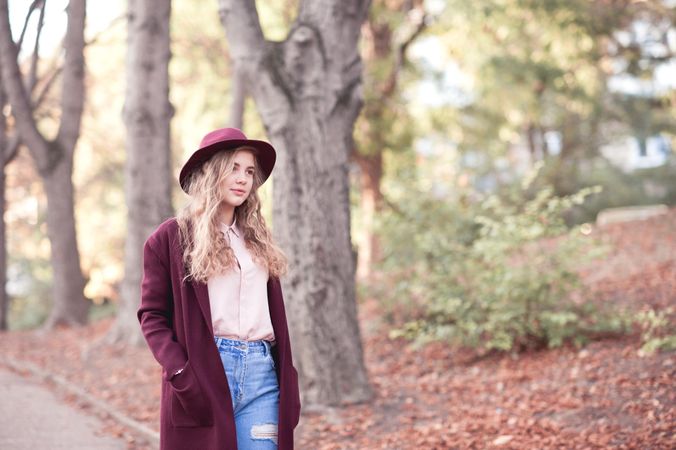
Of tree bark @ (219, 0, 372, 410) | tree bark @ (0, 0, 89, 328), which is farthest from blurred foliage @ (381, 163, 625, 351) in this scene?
tree bark @ (0, 0, 89, 328)

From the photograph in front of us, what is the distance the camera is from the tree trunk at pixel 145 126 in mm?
12672

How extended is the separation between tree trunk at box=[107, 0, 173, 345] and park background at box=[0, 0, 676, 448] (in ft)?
0.15

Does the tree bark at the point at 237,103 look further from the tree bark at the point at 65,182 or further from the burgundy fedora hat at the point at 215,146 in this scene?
the burgundy fedora hat at the point at 215,146

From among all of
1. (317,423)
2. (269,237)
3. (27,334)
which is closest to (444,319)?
(317,423)

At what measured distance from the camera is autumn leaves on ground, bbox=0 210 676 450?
257 inches

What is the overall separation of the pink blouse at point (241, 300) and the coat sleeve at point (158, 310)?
0.67 ft

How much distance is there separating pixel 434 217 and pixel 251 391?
7.78m

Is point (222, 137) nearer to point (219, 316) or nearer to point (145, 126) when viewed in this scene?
point (219, 316)

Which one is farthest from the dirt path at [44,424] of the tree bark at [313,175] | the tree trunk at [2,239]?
the tree trunk at [2,239]

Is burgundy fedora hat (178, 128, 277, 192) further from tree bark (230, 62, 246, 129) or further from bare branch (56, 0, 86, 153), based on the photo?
bare branch (56, 0, 86, 153)

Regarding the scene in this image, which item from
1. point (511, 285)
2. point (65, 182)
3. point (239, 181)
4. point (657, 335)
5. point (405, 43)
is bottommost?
point (657, 335)

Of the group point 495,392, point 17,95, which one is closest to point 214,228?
point 495,392

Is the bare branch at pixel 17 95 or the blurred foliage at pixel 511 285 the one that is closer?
the blurred foliage at pixel 511 285

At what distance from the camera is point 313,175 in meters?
7.49
